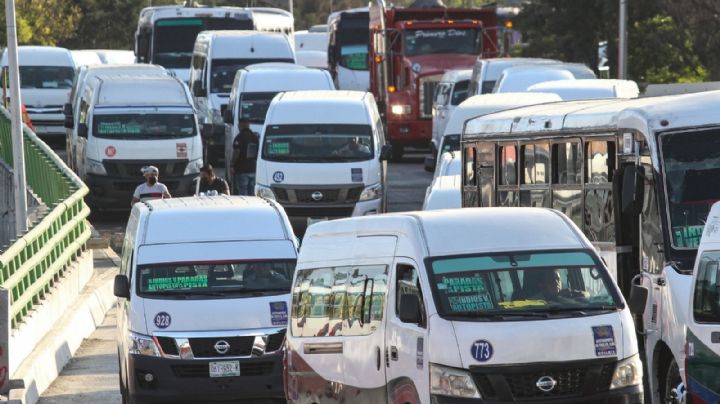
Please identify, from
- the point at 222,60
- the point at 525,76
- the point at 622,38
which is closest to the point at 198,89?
the point at 222,60

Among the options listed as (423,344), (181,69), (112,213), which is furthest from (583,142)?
(181,69)

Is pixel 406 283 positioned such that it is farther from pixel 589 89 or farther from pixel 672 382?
pixel 589 89

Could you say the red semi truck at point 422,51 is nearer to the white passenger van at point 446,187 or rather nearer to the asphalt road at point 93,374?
the asphalt road at point 93,374

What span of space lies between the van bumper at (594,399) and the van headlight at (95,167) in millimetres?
22202

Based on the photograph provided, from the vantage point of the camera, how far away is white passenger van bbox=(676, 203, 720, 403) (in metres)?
11.9

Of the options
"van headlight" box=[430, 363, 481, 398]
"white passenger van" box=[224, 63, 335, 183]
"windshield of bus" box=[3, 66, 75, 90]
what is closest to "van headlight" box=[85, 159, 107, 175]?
"white passenger van" box=[224, 63, 335, 183]

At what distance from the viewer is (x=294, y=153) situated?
29.8 m

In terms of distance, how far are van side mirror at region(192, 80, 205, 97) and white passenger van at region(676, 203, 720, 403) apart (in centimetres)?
2976

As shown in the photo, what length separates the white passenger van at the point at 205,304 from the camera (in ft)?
51.8

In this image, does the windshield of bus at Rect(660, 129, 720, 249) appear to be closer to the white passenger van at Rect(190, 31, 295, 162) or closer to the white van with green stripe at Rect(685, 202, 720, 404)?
the white van with green stripe at Rect(685, 202, 720, 404)

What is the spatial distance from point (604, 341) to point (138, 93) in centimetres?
2300

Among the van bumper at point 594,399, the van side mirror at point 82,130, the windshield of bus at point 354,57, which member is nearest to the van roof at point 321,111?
the van side mirror at point 82,130

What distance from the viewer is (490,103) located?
28812 mm

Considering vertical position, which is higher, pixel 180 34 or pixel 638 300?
pixel 638 300
